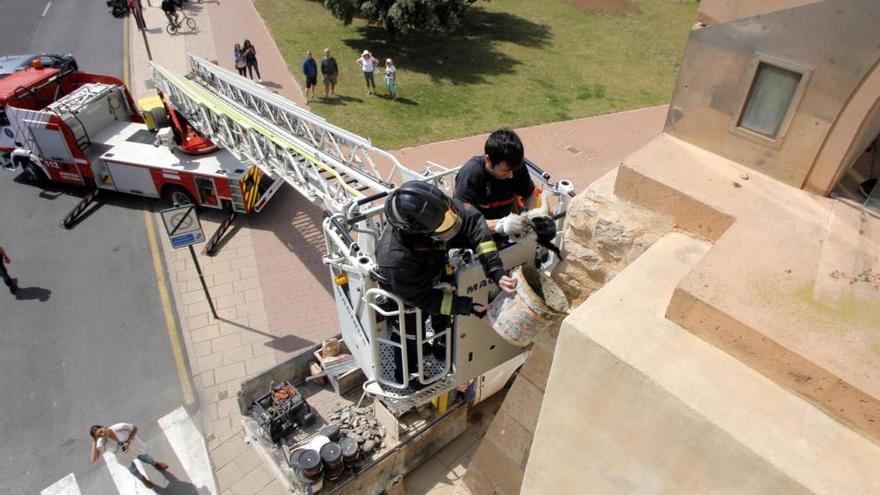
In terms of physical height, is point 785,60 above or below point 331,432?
above

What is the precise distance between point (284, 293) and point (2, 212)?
7.31m

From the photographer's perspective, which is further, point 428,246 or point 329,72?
point 329,72

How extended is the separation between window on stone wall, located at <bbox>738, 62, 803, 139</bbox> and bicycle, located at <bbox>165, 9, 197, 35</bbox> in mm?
22102

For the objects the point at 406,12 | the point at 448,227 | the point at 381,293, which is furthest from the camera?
the point at 406,12

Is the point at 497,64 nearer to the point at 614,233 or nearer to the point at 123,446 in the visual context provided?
the point at 123,446

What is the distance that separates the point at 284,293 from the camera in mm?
10375

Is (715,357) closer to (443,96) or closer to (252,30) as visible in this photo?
(443,96)

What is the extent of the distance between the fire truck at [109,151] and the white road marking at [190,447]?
482 centimetres

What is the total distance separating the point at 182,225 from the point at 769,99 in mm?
A: 7969

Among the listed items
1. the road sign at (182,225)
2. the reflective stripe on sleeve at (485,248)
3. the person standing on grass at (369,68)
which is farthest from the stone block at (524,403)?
the person standing on grass at (369,68)

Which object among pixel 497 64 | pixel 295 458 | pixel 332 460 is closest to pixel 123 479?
pixel 295 458

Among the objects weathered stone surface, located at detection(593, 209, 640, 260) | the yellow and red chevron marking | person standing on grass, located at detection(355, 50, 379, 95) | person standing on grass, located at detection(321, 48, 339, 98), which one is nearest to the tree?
person standing on grass, located at detection(355, 50, 379, 95)

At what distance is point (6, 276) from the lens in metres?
10.1

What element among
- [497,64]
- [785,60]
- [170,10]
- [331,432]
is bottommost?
[331,432]
